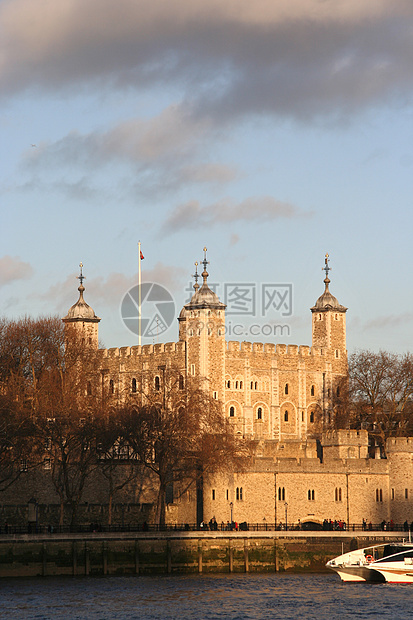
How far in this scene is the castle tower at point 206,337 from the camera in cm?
11281

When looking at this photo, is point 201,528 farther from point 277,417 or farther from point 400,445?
point 277,417

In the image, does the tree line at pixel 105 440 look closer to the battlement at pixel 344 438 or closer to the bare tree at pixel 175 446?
the bare tree at pixel 175 446

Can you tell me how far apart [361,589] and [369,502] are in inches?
525

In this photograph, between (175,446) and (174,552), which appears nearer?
(174,552)

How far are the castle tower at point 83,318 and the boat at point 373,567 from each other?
47.9 m

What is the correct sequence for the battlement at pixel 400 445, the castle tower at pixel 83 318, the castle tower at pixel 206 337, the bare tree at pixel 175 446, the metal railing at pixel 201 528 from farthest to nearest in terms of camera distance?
the castle tower at pixel 83 318 < the castle tower at pixel 206 337 < the battlement at pixel 400 445 < the bare tree at pixel 175 446 < the metal railing at pixel 201 528

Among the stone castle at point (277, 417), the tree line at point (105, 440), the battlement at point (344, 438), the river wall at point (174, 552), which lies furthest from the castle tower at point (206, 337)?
the river wall at point (174, 552)

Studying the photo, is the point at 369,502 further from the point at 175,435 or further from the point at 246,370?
the point at 246,370

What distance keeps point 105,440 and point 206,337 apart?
32311 mm

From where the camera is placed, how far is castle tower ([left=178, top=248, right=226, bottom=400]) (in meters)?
113

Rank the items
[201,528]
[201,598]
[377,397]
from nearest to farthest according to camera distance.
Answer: [201,598] → [201,528] → [377,397]

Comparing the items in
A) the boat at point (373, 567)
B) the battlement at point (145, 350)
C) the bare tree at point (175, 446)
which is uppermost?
the battlement at point (145, 350)

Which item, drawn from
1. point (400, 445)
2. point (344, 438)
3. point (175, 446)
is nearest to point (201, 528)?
point (175, 446)

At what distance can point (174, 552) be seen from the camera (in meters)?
75.4
